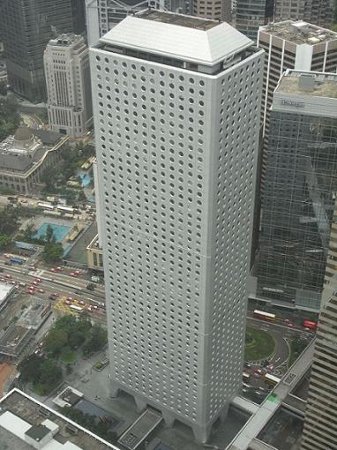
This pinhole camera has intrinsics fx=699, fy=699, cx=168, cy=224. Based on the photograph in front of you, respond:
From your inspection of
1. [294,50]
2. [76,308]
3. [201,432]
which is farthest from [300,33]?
[201,432]

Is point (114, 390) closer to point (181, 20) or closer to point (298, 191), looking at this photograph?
point (298, 191)

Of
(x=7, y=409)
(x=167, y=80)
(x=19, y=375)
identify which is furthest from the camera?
(x=19, y=375)

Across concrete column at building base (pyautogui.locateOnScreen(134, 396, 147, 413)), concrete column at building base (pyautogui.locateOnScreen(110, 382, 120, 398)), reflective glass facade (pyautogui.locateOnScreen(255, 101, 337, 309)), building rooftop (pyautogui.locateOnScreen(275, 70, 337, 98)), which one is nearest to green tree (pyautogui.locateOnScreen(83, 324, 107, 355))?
concrete column at building base (pyautogui.locateOnScreen(110, 382, 120, 398))

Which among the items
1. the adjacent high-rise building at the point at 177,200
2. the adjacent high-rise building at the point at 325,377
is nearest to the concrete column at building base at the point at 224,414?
the adjacent high-rise building at the point at 177,200

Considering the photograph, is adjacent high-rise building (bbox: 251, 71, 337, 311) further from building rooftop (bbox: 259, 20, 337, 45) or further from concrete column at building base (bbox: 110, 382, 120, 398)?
concrete column at building base (bbox: 110, 382, 120, 398)

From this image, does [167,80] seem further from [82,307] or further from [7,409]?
[82,307]

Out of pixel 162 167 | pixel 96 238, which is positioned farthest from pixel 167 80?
pixel 96 238

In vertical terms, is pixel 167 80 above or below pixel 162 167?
above
